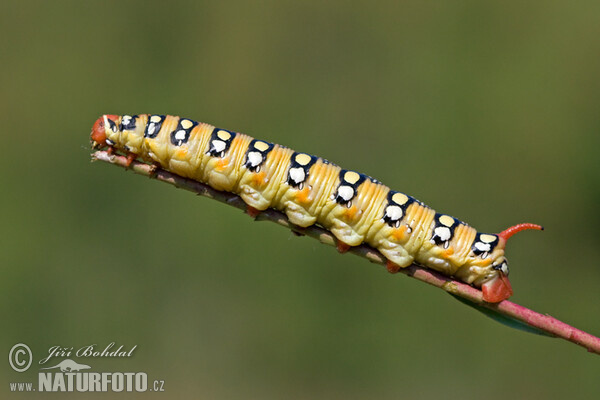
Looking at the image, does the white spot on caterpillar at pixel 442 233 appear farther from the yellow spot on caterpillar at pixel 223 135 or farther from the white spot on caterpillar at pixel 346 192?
the yellow spot on caterpillar at pixel 223 135

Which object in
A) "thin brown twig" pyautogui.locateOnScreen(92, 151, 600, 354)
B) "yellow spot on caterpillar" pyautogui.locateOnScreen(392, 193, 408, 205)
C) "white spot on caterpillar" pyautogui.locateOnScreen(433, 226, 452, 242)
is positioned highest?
"yellow spot on caterpillar" pyautogui.locateOnScreen(392, 193, 408, 205)

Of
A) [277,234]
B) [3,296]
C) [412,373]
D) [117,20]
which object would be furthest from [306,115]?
[3,296]

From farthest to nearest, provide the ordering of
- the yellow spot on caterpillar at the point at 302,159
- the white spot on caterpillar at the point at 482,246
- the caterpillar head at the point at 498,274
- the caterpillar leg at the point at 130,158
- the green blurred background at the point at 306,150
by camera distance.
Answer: the green blurred background at the point at 306,150 → the yellow spot on caterpillar at the point at 302,159 → the white spot on caterpillar at the point at 482,246 → the caterpillar leg at the point at 130,158 → the caterpillar head at the point at 498,274

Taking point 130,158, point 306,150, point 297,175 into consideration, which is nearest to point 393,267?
point 297,175

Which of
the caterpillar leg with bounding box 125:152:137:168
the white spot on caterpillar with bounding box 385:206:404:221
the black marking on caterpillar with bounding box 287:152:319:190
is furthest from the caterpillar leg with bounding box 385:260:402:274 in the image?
the caterpillar leg with bounding box 125:152:137:168

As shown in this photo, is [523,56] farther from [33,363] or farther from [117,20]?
[33,363]

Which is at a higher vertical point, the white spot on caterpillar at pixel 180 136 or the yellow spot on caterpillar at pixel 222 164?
the white spot on caterpillar at pixel 180 136

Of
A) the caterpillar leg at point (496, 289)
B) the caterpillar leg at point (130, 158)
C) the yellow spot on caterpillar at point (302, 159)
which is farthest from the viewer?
the yellow spot on caterpillar at point (302, 159)

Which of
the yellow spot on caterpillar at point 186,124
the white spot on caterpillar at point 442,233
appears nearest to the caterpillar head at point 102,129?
the yellow spot on caterpillar at point 186,124

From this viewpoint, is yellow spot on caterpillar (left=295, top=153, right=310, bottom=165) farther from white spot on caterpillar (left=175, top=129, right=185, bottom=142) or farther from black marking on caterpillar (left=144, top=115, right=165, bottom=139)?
black marking on caterpillar (left=144, top=115, right=165, bottom=139)
